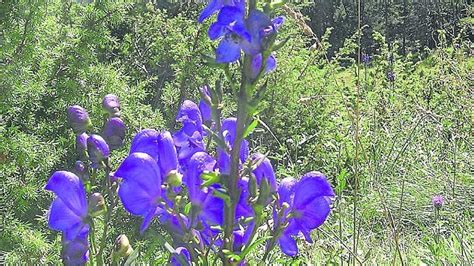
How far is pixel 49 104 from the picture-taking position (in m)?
4.05

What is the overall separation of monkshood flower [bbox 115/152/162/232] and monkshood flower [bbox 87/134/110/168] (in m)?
0.11

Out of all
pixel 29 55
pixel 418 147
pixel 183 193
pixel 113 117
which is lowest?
pixel 418 147

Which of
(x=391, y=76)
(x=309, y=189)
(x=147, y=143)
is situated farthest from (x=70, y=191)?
(x=391, y=76)

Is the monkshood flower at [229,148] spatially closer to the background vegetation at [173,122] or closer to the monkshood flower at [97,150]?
the monkshood flower at [97,150]

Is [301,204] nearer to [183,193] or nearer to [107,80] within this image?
[183,193]

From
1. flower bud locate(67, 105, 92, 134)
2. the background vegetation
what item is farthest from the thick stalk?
the background vegetation

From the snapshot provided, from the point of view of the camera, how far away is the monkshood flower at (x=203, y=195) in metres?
0.94

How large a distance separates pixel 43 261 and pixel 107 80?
1.29 meters

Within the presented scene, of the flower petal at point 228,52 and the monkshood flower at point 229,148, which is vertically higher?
the flower petal at point 228,52

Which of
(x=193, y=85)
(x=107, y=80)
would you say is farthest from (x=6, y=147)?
(x=193, y=85)

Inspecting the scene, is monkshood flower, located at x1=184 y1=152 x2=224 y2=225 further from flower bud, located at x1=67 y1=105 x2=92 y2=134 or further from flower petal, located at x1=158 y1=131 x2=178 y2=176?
flower bud, located at x1=67 y1=105 x2=92 y2=134

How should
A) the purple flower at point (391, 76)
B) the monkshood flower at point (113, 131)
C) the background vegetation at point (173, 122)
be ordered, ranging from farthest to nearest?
1. the purple flower at point (391, 76)
2. the background vegetation at point (173, 122)
3. the monkshood flower at point (113, 131)

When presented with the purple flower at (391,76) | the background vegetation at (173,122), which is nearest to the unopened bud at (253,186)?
the background vegetation at (173,122)

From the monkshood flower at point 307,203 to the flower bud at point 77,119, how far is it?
0.35m
